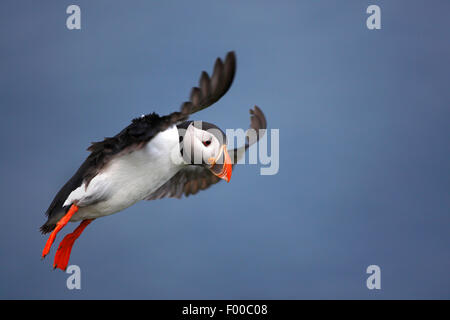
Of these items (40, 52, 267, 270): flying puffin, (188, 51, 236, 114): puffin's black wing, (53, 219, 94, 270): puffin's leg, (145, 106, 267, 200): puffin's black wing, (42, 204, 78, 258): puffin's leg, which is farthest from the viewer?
(145, 106, 267, 200): puffin's black wing

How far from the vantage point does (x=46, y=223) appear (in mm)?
3158

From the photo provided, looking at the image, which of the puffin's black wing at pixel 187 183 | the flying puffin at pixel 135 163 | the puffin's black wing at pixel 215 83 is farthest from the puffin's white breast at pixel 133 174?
the puffin's black wing at pixel 187 183

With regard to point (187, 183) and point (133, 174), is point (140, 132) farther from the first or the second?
point (187, 183)

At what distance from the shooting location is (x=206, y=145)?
2.90 meters

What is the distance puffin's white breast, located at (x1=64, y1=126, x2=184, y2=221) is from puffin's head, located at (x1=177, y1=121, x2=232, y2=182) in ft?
0.16

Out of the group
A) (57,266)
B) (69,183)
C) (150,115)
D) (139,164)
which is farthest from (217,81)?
(57,266)

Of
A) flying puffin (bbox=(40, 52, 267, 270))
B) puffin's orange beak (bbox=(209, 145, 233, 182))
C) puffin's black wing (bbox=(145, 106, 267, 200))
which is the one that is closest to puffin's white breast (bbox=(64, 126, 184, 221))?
flying puffin (bbox=(40, 52, 267, 270))

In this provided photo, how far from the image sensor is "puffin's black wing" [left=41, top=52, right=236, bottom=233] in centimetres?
246

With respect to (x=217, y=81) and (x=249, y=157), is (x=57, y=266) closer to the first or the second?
(x=249, y=157)

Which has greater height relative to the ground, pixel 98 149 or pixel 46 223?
pixel 98 149

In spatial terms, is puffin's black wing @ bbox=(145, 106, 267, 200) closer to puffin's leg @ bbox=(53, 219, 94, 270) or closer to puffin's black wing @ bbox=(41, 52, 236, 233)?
puffin's leg @ bbox=(53, 219, 94, 270)

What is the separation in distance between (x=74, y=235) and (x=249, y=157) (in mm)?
1126

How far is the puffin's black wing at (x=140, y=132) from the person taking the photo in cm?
246

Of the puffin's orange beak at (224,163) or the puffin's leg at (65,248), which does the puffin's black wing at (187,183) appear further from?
the puffin's orange beak at (224,163)
